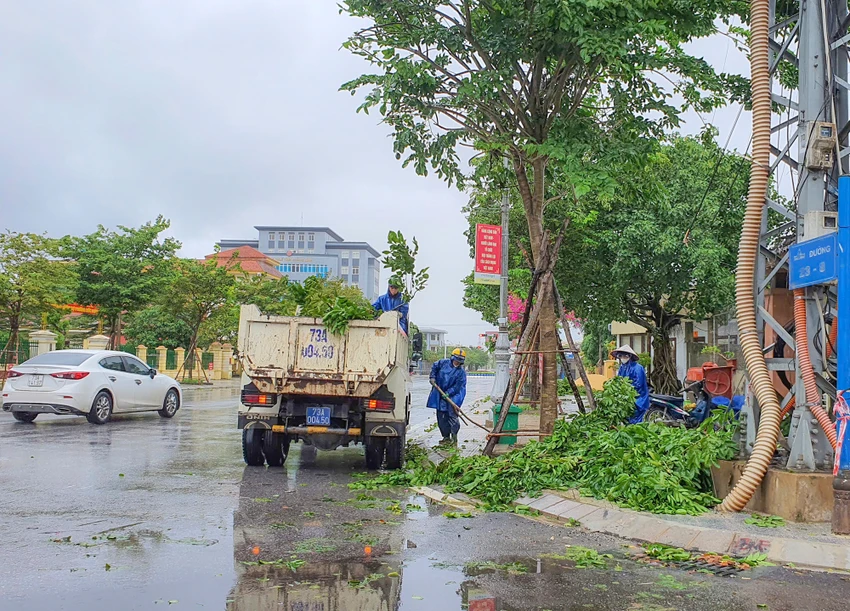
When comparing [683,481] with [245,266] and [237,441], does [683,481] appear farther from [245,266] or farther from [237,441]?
[245,266]

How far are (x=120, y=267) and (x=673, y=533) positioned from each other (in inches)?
1234

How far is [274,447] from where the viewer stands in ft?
34.6

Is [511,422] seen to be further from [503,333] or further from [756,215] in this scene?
[503,333]

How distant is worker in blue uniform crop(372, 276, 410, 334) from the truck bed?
203cm

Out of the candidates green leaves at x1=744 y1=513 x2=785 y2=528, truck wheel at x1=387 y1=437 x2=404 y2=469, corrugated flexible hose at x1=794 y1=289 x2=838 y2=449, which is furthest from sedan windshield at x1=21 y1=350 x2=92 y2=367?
corrugated flexible hose at x1=794 y1=289 x2=838 y2=449

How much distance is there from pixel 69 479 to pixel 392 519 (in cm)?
404

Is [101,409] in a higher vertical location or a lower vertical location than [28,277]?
lower

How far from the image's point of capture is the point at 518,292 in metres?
28.6

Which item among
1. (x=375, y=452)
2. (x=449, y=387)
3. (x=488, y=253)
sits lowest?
(x=375, y=452)

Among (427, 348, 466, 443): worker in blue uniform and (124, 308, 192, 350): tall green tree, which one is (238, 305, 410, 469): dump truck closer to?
(427, 348, 466, 443): worker in blue uniform

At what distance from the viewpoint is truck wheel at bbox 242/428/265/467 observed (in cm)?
1043

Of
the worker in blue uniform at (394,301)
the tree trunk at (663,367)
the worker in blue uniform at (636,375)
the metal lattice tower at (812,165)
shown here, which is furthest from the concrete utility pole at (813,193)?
the tree trunk at (663,367)

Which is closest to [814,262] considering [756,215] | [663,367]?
[756,215]

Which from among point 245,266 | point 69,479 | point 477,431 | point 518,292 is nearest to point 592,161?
point 69,479
